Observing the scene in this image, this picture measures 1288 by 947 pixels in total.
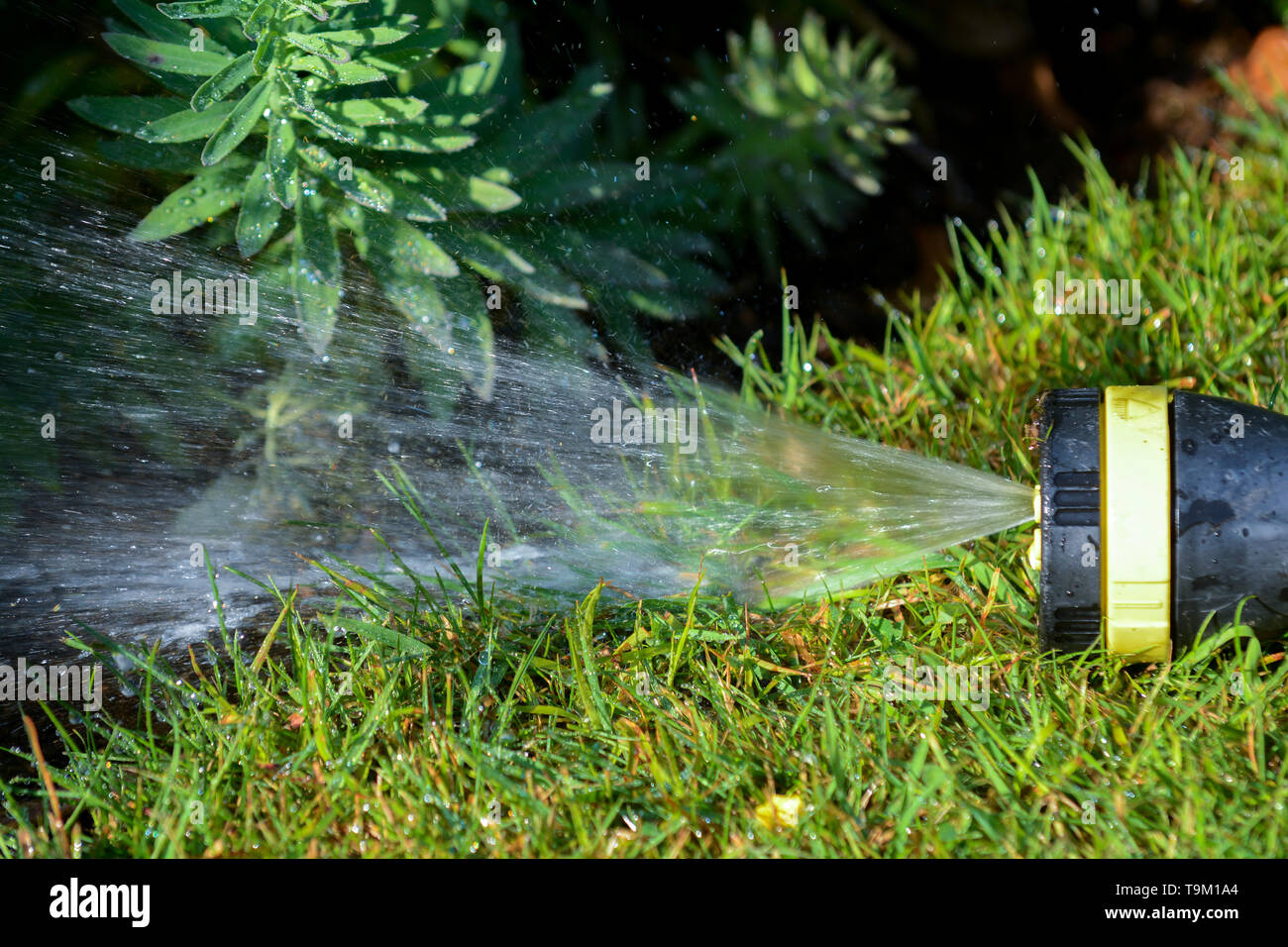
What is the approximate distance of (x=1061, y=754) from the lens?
1.32m

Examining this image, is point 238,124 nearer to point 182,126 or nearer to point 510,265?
point 182,126

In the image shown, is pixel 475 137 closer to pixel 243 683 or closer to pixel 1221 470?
pixel 243 683

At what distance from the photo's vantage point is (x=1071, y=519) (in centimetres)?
133

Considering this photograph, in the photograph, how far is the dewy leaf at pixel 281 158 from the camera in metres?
1.55

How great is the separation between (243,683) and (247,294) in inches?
28.0

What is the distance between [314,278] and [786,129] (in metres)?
1.17

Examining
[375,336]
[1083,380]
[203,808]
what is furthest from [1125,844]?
[375,336]

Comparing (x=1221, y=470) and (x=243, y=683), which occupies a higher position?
(x=1221, y=470)

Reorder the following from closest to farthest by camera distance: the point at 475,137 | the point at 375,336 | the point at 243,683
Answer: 1. the point at 243,683
2. the point at 475,137
3. the point at 375,336

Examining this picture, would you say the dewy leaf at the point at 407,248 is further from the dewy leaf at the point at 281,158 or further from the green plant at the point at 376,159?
the dewy leaf at the point at 281,158

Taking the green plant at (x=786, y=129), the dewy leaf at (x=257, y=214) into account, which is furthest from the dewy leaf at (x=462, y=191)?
the green plant at (x=786, y=129)

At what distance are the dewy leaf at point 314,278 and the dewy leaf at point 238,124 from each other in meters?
0.15

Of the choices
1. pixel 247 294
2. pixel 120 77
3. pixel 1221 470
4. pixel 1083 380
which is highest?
pixel 120 77

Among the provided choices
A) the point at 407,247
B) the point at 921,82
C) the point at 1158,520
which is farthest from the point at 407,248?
the point at 921,82
